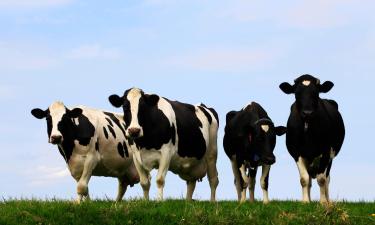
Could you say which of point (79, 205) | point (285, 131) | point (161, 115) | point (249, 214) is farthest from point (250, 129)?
point (79, 205)

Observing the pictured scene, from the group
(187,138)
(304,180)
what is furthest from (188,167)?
(304,180)

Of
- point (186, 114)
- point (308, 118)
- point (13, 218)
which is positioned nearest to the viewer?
point (13, 218)

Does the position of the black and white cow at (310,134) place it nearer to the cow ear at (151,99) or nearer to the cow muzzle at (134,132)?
the cow ear at (151,99)

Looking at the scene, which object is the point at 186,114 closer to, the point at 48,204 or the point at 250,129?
the point at 250,129

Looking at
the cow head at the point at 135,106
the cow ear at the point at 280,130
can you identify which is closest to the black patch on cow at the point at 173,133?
the cow head at the point at 135,106

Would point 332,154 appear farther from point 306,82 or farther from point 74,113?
point 74,113

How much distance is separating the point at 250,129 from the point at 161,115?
235 centimetres

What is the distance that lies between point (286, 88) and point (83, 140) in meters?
5.45

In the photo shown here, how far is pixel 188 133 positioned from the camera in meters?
22.2

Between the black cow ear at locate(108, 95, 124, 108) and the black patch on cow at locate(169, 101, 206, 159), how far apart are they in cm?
155

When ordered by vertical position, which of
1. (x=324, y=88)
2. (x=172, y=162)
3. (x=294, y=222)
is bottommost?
(x=294, y=222)

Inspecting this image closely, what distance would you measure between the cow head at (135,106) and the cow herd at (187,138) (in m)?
0.02

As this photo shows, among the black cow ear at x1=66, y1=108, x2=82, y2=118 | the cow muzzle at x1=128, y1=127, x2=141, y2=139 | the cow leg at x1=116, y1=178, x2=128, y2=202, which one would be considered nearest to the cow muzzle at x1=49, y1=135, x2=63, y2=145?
the black cow ear at x1=66, y1=108, x2=82, y2=118

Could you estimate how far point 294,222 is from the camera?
17.6m
